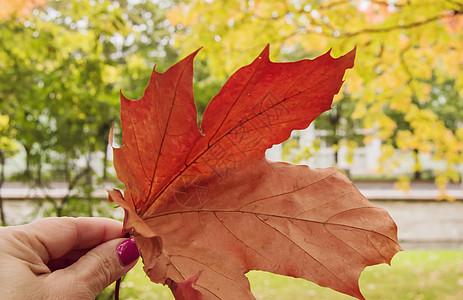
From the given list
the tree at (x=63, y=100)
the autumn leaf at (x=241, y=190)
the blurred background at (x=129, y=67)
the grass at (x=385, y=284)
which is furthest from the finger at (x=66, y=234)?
the grass at (x=385, y=284)

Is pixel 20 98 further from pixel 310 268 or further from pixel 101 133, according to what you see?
pixel 310 268

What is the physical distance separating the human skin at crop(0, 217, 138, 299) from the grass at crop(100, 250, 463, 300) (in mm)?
3066

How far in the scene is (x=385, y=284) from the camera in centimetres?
451

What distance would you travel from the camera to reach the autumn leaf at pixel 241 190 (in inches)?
14.3

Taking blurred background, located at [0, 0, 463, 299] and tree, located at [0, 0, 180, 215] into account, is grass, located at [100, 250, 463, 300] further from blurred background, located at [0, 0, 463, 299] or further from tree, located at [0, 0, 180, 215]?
tree, located at [0, 0, 180, 215]

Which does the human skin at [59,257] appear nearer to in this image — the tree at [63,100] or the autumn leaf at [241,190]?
the autumn leaf at [241,190]

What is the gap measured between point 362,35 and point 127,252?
2.75 meters

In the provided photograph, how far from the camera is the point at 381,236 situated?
1.26 ft

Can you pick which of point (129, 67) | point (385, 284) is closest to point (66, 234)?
point (129, 67)

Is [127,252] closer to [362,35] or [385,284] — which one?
[362,35]

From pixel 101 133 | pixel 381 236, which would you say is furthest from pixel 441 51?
pixel 381 236

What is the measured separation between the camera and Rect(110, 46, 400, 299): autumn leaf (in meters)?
0.36

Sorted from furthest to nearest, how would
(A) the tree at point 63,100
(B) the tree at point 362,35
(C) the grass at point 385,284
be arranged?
(C) the grass at point 385,284 < (B) the tree at point 362,35 < (A) the tree at point 63,100

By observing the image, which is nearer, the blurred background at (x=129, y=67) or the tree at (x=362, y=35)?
the blurred background at (x=129, y=67)
